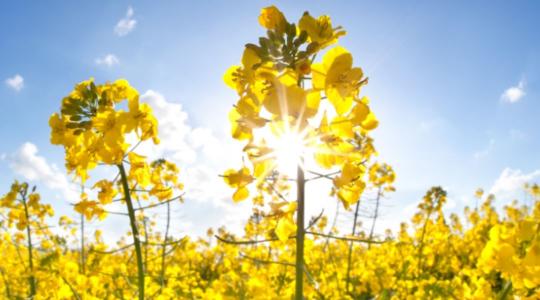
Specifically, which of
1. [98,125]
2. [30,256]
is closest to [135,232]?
[98,125]

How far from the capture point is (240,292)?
2754mm

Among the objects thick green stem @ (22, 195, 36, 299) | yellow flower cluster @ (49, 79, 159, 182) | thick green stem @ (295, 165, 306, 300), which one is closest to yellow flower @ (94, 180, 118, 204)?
yellow flower cluster @ (49, 79, 159, 182)

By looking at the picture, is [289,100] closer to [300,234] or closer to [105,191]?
[300,234]

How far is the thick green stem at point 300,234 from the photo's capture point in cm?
152

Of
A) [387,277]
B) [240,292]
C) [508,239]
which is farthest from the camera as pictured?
[387,277]

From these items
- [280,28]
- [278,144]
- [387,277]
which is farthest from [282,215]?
[387,277]

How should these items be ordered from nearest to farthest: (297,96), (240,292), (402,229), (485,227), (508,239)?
(297,96)
(508,239)
(240,292)
(485,227)
(402,229)

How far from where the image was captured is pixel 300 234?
1562 millimetres

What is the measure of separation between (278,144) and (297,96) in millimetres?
220

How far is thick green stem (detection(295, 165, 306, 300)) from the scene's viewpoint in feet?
4.99

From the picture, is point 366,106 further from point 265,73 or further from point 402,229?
point 402,229

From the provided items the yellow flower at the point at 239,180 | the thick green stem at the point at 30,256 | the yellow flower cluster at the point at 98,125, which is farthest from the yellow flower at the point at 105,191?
the thick green stem at the point at 30,256

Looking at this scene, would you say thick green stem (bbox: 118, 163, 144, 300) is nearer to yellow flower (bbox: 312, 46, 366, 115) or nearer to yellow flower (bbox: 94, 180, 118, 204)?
yellow flower (bbox: 94, 180, 118, 204)

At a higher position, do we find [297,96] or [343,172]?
[297,96]
